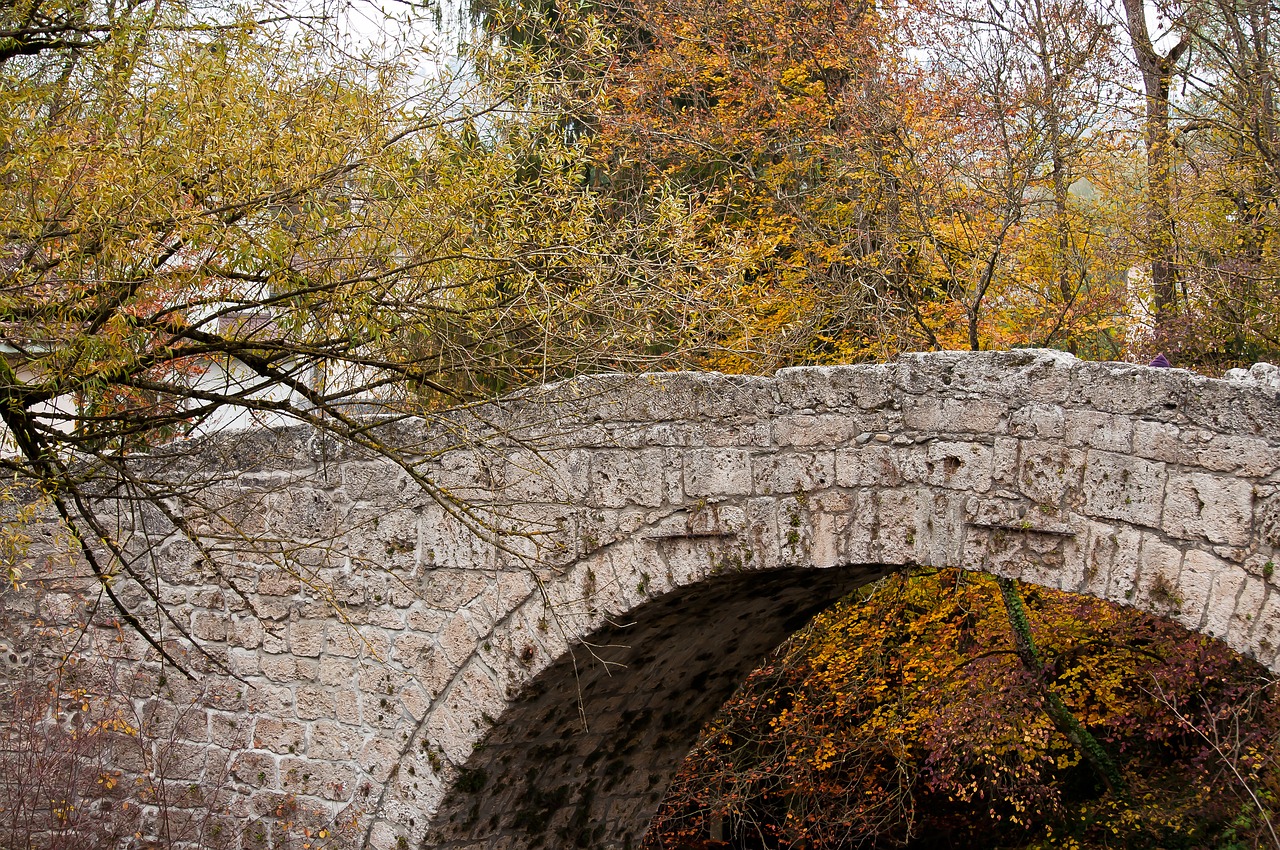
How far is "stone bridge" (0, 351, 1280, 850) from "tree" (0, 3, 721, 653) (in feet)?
1.43

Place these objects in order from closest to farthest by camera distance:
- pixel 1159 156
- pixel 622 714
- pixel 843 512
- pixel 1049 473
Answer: pixel 1049 473 → pixel 843 512 → pixel 622 714 → pixel 1159 156

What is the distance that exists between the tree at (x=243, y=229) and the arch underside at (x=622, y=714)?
124 cm

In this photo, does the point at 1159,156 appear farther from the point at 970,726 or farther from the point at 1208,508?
the point at 1208,508

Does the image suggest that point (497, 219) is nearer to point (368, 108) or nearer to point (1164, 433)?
point (368, 108)

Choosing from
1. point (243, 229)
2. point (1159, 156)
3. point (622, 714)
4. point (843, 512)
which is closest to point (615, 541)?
point (843, 512)

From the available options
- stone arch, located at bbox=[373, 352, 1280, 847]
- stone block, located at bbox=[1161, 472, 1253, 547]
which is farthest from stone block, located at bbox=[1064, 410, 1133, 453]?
stone block, located at bbox=[1161, 472, 1253, 547]

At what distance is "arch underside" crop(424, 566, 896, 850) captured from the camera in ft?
18.0

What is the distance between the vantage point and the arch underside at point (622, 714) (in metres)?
5.50

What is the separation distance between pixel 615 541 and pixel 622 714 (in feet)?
5.76

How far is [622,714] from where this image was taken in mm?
6527

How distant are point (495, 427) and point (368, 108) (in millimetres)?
1348

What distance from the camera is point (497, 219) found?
500 centimetres

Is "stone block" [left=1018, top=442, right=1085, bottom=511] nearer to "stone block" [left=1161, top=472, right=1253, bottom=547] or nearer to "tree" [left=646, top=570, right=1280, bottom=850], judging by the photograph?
"stone block" [left=1161, top=472, right=1253, bottom=547]

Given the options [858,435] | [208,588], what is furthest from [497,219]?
[208,588]
